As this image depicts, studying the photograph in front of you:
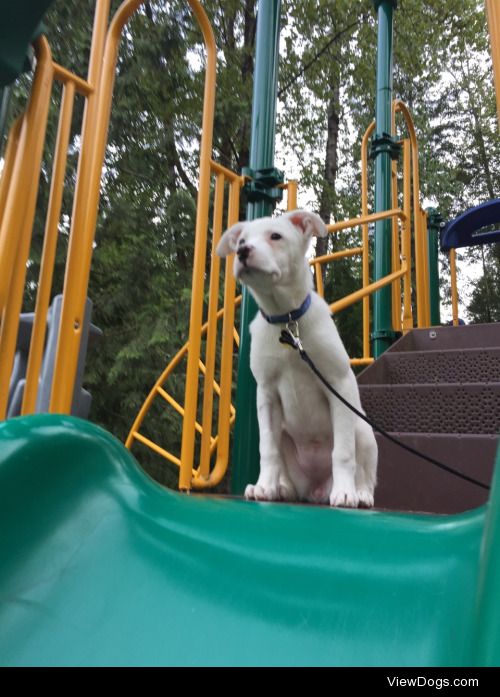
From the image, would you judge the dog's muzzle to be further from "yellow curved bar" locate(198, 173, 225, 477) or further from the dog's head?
"yellow curved bar" locate(198, 173, 225, 477)

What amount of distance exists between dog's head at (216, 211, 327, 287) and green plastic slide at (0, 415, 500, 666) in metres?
0.90

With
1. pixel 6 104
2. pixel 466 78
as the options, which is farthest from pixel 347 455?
pixel 466 78

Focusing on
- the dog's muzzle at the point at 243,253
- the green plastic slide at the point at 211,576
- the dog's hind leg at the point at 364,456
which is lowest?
the green plastic slide at the point at 211,576

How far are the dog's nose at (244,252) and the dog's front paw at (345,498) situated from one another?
841mm

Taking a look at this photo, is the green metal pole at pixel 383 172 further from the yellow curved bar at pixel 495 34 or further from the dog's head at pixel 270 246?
the yellow curved bar at pixel 495 34

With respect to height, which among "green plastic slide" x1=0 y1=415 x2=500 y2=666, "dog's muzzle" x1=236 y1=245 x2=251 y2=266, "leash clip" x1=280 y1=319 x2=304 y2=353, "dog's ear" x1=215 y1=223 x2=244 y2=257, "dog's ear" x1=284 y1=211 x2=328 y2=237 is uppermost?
"dog's ear" x1=284 y1=211 x2=328 y2=237

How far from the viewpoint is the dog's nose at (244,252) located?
1.93 metres

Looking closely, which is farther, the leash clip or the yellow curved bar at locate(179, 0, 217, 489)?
the yellow curved bar at locate(179, 0, 217, 489)

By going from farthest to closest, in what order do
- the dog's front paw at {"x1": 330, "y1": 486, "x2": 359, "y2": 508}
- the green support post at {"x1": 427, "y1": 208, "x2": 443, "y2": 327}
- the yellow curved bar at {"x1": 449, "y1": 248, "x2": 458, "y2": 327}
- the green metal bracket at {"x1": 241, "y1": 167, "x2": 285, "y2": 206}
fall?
the green support post at {"x1": 427, "y1": 208, "x2": 443, "y2": 327}, the yellow curved bar at {"x1": 449, "y1": 248, "x2": 458, "y2": 327}, the green metal bracket at {"x1": 241, "y1": 167, "x2": 285, "y2": 206}, the dog's front paw at {"x1": 330, "y1": 486, "x2": 359, "y2": 508}

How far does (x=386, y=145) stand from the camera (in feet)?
14.9

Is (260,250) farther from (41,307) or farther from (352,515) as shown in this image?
(352,515)

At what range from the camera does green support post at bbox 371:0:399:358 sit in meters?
4.21

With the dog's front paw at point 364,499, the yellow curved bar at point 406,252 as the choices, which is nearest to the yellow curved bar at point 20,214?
the dog's front paw at point 364,499

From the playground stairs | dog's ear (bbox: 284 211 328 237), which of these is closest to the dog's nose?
dog's ear (bbox: 284 211 328 237)
